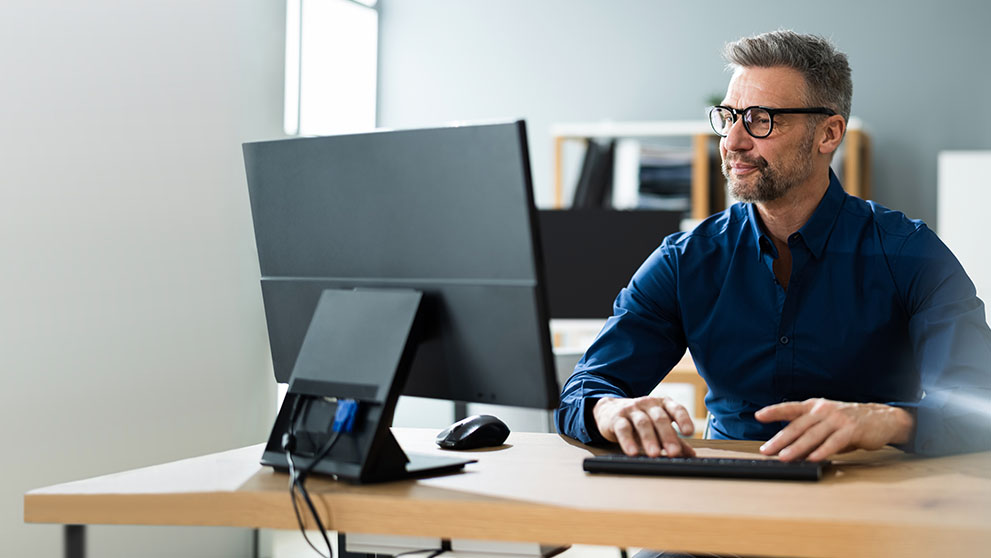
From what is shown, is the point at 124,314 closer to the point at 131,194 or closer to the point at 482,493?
the point at 131,194

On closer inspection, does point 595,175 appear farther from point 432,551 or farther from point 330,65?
point 432,551

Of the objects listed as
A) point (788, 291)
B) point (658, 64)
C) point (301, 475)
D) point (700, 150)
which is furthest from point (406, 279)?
point (658, 64)

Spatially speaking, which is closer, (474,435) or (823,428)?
(823,428)

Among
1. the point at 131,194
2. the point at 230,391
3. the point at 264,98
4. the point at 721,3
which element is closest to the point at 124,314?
the point at 131,194

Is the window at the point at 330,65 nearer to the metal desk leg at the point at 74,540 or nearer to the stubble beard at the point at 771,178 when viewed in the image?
the stubble beard at the point at 771,178

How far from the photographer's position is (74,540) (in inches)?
43.8

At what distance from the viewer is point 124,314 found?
259 cm

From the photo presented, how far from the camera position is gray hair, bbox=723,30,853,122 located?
5.56 ft

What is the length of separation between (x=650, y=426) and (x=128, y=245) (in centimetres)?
181

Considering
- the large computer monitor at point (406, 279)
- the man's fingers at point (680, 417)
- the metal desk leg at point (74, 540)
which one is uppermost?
the large computer monitor at point (406, 279)

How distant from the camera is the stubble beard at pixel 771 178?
1676 mm

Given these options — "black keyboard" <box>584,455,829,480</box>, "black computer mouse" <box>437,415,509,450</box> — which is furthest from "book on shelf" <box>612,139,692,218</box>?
"black keyboard" <box>584,455,829,480</box>

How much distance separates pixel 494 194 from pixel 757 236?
2.44 feet

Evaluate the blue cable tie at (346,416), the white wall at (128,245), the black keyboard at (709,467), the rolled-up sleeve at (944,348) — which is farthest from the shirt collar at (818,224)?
the white wall at (128,245)
